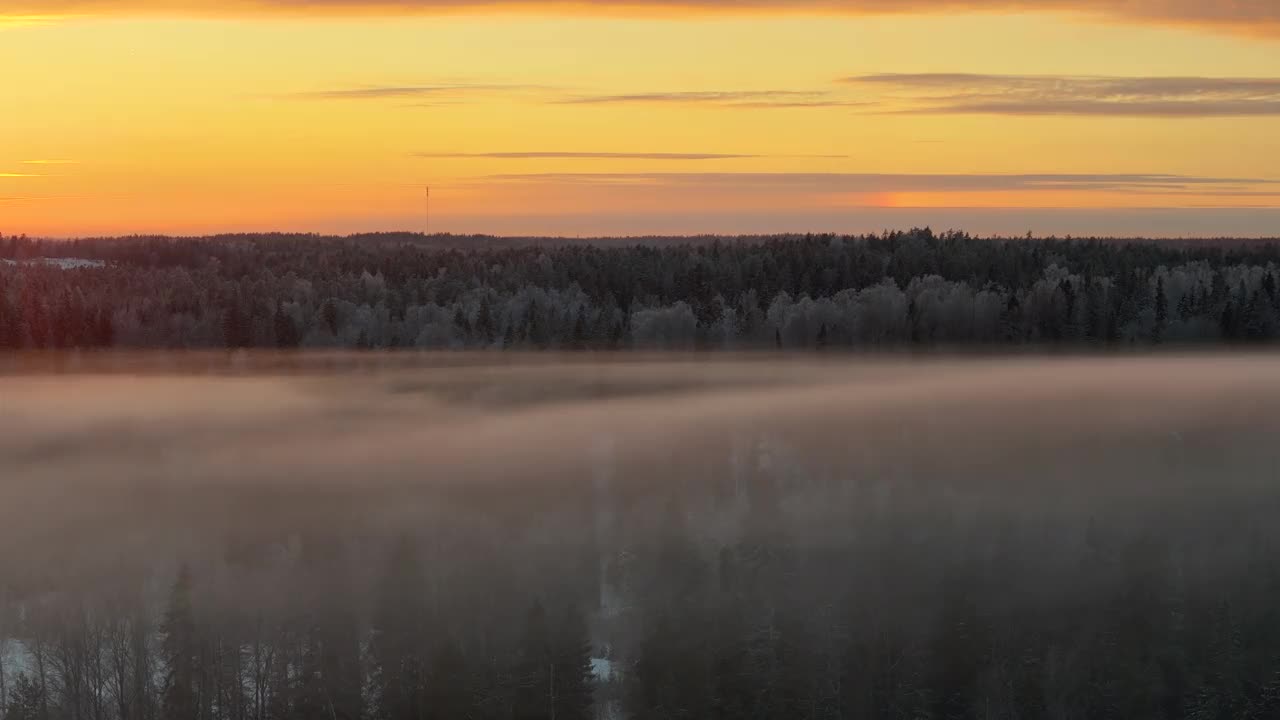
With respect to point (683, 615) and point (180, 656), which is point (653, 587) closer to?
point (683, 615)

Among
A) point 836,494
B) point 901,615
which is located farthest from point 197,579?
point 836,494

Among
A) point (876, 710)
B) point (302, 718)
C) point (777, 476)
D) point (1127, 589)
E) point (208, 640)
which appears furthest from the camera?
point (777, 476)

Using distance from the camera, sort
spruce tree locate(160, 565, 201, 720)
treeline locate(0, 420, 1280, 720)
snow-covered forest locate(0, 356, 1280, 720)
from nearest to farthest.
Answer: spruce tree locate(160, 565, 201, 720) → treeline locate(0, 420, 1280, 720) → snow-covered forest locate(0, 356, 1280, 720)

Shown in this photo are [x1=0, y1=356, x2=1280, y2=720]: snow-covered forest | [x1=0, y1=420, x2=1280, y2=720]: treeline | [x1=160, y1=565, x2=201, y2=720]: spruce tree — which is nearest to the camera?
[x1=160, y1=565, x2=201, y2=720]: spruce tree

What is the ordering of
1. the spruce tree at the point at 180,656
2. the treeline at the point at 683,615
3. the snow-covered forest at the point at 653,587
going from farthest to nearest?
the snow-covered forest at the point at 653,587 < the treeline at the point at 683,615 < the spruce tree at the point at 180,656

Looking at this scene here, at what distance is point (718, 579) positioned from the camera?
100 metres

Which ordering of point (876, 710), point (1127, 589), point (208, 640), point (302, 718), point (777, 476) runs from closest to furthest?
point (302, 718) → point (876, 710) → point (208, 640) → point (1127, 589) → point (777, 476)

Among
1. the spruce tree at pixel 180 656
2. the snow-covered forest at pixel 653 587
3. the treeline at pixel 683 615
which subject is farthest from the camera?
the snow-covered forest at pixel 653 587

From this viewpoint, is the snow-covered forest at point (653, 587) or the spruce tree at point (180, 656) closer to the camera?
the spruce tree at point (180, 656)

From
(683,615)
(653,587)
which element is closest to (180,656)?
(683,615)

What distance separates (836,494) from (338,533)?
40.6 m

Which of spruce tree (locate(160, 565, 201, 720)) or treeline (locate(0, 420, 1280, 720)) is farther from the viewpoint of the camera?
treeline (locate(0, 420, 1280, 720))

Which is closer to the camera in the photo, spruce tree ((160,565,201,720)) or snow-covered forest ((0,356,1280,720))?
spruce tree ((160,565,201,720))

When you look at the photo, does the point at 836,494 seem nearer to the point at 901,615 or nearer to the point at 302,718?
the point at 901,615
